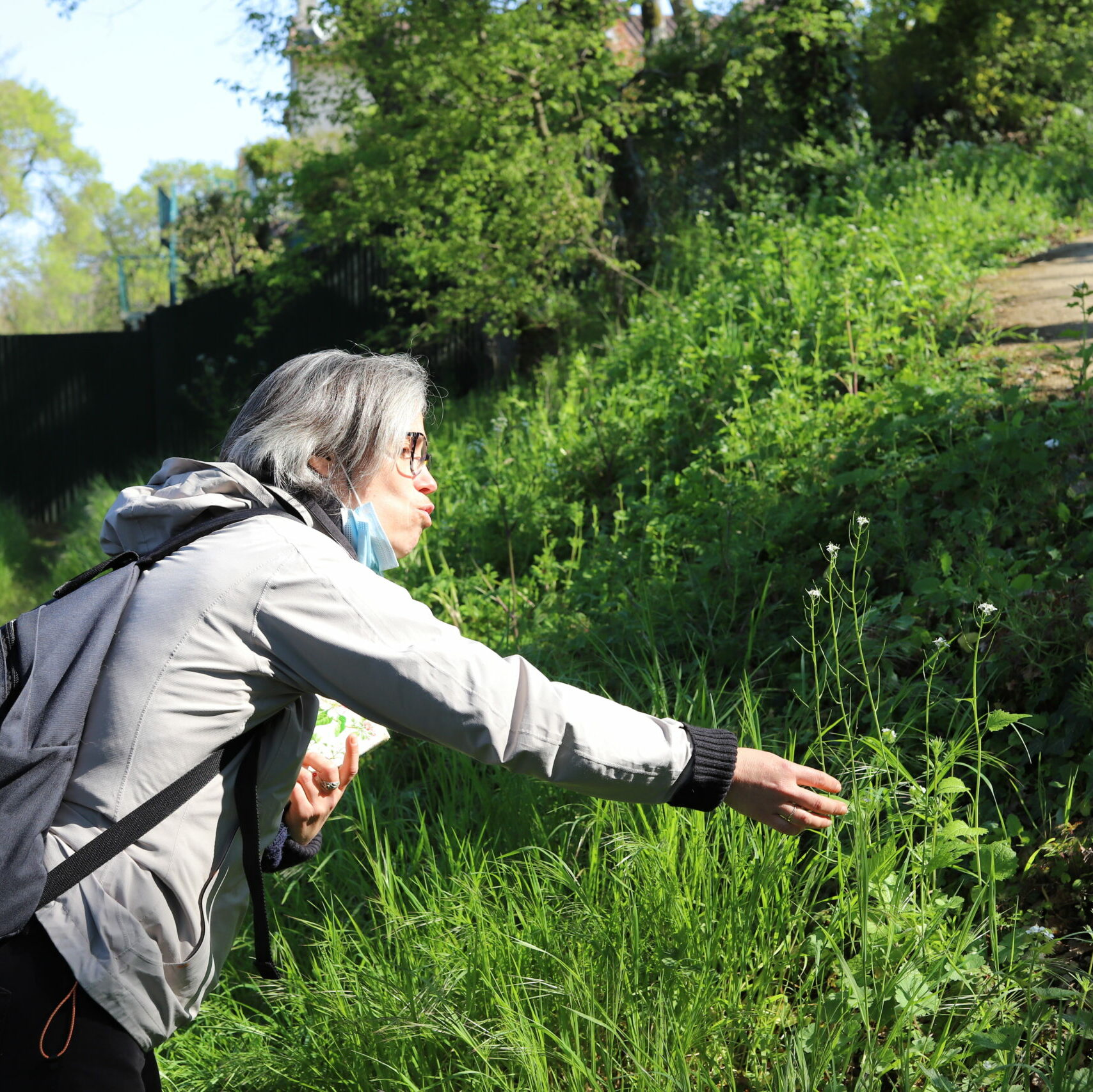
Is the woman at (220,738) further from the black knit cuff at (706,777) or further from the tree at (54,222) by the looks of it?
the tree at (54,222)

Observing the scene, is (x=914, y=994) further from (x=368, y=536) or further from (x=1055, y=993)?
(x=368, y=536)

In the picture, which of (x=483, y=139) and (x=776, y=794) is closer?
(x=776, y=794)

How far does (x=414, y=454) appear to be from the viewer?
7.61 feet

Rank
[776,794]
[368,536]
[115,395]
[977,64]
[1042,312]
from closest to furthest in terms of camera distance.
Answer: [776,794] → [368,536] → [1042,312] → [977,64] → [115,395]

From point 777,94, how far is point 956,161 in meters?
2.13

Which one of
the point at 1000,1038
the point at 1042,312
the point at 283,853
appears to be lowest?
the point at 1000,1038

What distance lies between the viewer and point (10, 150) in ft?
149

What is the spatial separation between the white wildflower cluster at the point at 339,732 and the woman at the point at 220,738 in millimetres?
382

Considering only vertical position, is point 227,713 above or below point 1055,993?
above

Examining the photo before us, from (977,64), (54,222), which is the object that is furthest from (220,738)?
(54,222)

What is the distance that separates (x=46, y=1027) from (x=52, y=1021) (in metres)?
0.01

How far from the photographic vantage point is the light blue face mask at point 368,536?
2205 mm

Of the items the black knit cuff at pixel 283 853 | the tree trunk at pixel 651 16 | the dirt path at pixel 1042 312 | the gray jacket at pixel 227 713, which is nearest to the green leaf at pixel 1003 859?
the gray jacket at pixel 227 713

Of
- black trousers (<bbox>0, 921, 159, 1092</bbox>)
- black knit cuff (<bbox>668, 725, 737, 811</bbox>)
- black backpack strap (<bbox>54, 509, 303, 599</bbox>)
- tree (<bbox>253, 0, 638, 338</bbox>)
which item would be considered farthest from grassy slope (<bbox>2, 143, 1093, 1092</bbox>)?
tree (<bbox>253, 0, 638, 338</bbox>)
